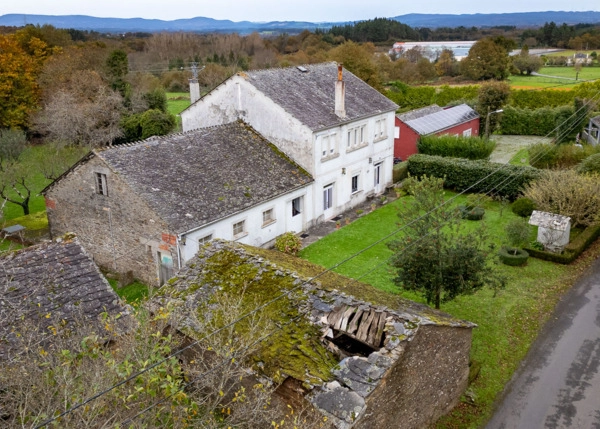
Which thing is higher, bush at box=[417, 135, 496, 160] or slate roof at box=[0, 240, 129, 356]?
slate roof at box=[0, 240, 129, 356]

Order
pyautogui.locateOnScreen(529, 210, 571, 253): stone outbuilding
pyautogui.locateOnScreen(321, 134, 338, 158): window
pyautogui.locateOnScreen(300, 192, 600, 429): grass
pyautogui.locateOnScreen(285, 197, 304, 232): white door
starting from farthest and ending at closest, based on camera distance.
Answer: pyautogui.locateOnScreen(321, 134, 338, 158): window
pyautogui.locateOnScreen(285, 197, 304, 232): white door
pyautogui.locateOnScreen(529, 210, 571, 253): stone outbuilding
pyautogui.locateOnScreen(300, 192, 600, 429): grass

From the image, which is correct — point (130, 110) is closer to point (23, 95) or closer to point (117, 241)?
point (23, 95)

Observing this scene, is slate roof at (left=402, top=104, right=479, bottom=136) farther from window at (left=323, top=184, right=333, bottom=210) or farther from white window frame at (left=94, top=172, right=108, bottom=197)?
white window frame at (left=94, top=172, right=108, bottom=197)

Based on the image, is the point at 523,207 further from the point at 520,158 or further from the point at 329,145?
the point at 520,158

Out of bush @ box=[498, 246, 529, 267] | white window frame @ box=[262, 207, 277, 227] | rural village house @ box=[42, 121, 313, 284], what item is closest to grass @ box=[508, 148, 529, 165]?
bush @ box=[498, 246, 529, 267]

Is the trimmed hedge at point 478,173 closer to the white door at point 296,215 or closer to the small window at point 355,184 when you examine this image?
the small window at point 355,184

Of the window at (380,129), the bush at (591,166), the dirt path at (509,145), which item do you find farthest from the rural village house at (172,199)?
the dirt path at (509,145)

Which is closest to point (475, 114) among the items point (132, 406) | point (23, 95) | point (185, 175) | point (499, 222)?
point (499, 222)
